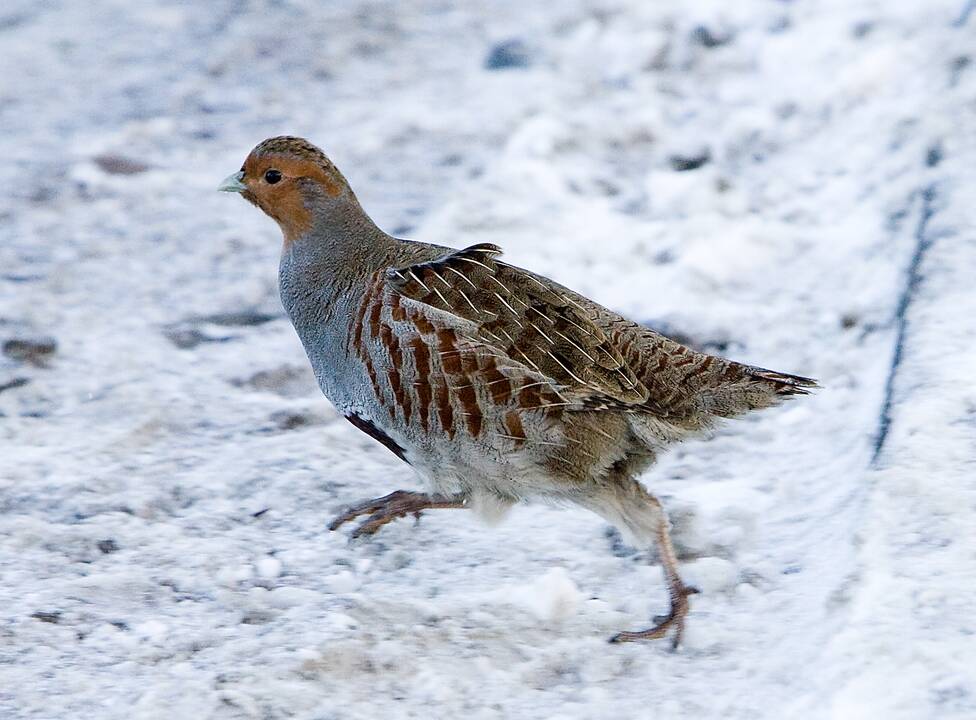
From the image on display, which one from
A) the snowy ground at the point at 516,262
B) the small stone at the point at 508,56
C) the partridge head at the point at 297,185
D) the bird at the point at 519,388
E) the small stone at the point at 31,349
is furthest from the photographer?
the small stone at the point at 508,56

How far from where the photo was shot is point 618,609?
298cm

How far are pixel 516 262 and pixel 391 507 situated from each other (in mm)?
1714

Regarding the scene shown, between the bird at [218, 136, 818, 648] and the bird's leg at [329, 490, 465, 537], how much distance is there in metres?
0.05

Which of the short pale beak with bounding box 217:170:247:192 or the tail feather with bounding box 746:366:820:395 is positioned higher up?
the short pale beak with bounding box 217:170:247:192

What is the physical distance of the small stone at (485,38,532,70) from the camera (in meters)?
6.68

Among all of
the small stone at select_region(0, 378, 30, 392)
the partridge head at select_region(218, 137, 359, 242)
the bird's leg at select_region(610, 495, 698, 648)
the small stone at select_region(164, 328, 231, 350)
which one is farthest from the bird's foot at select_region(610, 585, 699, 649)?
the small stone at select_region(0, 378, 30, 392)

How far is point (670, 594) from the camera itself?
288cm

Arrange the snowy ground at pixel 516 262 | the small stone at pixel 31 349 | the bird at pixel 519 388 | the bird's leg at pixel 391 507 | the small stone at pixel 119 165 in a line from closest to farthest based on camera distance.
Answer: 1. the snowy ground at pixel 516 262
2. the bird at pixel 519 388
3. the bird's leg at pixel 391 507
4. the small stone at pixel 31 349
5. the small stone at pixel 119 165

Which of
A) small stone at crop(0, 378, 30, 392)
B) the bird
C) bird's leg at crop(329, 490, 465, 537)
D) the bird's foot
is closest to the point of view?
the bird's foot

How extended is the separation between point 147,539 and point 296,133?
3242 millimetres

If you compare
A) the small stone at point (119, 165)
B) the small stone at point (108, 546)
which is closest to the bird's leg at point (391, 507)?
the small stone at point (108, 546)

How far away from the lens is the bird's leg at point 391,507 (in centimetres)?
328

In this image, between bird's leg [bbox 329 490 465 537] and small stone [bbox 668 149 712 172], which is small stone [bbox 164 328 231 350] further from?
small stone [bbox 668 149 712 172]

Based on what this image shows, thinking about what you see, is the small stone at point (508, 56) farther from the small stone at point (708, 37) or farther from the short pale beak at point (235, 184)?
the short pale beak at point (235, 184)
